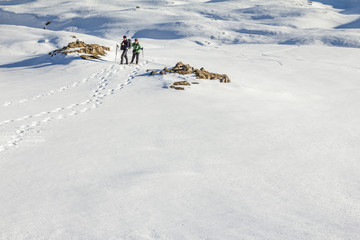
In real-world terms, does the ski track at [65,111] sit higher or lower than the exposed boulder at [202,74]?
lower

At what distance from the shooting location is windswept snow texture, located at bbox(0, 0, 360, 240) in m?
3.82

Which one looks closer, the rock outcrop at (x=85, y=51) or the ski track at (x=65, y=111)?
the ski track at (x=65, y=111)

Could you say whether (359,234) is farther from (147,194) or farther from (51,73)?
(51,73)

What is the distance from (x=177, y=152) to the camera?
20.1ft

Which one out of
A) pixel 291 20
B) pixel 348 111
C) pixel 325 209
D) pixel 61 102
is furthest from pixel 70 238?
pixel 291 20

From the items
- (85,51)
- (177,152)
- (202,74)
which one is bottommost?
(177,152)

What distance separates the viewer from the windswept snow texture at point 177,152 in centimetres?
382

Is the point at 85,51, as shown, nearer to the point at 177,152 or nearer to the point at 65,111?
the point at 65,111

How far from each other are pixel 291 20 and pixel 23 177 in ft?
122

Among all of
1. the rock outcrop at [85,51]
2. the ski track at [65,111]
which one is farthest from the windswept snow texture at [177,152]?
the rock outcrop at [85,51]

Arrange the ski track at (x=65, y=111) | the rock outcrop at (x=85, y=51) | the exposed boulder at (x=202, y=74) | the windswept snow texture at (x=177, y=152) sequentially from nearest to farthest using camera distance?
the windswept snow texture at (x=177, y=152), the ski track at (x=65, y=111), the exposed boulder at (x=202, y=74), the rock outcrop at (x=85, y=51)

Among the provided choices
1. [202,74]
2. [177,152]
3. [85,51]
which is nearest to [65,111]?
[177,152]

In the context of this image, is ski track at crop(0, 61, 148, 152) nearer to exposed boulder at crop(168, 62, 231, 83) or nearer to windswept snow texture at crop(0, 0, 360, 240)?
windswept snow texture at crop(0, 0, 360, 240)

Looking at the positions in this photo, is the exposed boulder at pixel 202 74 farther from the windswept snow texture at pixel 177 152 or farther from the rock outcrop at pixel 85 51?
the rock outcrop at pixel 85 51
